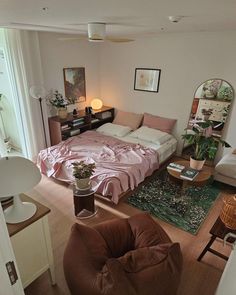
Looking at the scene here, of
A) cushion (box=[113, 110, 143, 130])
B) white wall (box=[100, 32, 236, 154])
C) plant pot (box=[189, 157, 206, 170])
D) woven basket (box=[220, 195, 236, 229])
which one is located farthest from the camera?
cushion (box=[113, 110, 143, 130])

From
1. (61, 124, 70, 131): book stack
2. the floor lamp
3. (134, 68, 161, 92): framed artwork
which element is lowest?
(61, 124, 70, 131): book stack

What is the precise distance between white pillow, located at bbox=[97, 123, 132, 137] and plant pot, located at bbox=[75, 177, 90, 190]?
1.72 m

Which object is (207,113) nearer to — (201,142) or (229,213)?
(201,142)

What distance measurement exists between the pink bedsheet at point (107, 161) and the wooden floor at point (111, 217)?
22 cm

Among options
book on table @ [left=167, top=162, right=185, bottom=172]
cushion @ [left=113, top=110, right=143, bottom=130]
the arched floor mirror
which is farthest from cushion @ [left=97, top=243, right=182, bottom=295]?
cushion @ [left=113, top=110, right=143, bottom=130]

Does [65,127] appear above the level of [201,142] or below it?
below

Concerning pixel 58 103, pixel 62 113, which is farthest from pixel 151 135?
pixel 58 103

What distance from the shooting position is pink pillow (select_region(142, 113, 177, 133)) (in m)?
4.25

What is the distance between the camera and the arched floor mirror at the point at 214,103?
3.60 meters

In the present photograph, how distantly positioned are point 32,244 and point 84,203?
1069 mm

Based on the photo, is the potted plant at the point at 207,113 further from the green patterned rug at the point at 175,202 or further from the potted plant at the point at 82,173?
the potted plant at the point at 82,173

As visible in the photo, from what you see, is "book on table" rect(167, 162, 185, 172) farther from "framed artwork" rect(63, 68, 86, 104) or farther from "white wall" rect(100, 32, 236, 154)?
"framed artwork" rect(63, 68, 86, 104)

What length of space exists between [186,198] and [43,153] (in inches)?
92.3

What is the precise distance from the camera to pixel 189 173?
3.03m
